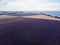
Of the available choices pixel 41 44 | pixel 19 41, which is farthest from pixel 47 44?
pixel 19 41

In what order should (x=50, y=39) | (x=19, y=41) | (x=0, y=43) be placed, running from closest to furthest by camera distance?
(x=0, y=43) → (x=19, y=41) → (x=50, y=39)

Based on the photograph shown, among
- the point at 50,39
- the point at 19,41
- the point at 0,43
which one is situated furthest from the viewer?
the point at 50,39

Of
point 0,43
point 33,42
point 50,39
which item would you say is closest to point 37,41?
point 33,42

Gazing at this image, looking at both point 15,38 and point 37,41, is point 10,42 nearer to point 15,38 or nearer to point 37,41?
point 15,38

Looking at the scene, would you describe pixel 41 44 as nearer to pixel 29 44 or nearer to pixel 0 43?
pixel 29 44

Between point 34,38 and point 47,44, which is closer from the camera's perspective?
point 47,44

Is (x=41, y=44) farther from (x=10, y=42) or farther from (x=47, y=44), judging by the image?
(x=10, y=42)

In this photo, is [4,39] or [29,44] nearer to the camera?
[29,44]
